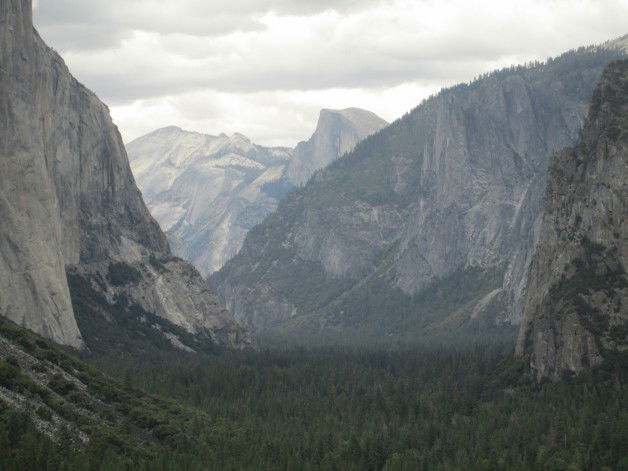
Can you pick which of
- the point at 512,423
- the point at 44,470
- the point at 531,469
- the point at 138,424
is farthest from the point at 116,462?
the point at 512,423

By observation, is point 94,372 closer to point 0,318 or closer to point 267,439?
point 0,318

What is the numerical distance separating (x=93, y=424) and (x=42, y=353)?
27167mm

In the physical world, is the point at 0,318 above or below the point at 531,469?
above

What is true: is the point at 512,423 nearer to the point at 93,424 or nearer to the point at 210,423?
the point at 210,423

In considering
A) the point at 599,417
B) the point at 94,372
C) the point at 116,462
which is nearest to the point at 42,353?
the point at 94,372

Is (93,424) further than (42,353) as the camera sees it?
No

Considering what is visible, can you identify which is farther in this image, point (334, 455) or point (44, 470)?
point (334, 455)

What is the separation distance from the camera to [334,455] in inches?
7028

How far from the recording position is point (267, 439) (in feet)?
617

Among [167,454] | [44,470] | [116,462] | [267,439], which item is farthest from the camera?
[267,439]

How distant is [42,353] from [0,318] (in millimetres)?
18937

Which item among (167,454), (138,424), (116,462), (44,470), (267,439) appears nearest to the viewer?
(44,470)

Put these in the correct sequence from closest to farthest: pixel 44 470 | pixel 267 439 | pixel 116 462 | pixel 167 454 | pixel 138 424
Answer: pixel 44 470, pixel 116 462, pixel 167 454, pixel 138 424, pixel 267 439

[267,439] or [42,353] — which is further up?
[42,353]
